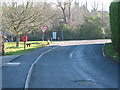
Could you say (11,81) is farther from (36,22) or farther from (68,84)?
(36,22)

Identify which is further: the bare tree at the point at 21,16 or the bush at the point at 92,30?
the bush at the point at 92,30

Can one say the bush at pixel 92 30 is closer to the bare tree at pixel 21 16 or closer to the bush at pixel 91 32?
the bush at pixel 91 32

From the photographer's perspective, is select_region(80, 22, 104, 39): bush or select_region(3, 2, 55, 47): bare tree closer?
select_region(3, 2, 55, 47): bare tree

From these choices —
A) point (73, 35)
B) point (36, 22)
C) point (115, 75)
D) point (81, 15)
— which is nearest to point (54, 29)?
point (73, 35)

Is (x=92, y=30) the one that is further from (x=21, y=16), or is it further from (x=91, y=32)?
(x=21, y=16)

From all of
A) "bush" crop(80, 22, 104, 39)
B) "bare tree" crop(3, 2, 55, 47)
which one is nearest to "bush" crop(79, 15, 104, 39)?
"bush" crop(80, 22, 104, 39)

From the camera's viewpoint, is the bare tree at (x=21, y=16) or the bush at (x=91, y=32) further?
the bush at (x=91, y=32)

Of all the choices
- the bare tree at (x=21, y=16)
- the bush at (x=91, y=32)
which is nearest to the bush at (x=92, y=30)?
the bush at (x=91, y=32)

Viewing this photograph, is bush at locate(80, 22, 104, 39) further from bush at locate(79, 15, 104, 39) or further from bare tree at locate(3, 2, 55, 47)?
bare tree at locate(3, 2, 55, 47)

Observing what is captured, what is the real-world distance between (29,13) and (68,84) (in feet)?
88.0

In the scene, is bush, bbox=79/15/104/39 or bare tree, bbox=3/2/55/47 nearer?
bare tree, bbox=3/2/55/47

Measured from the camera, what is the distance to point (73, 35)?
61875 millimetres

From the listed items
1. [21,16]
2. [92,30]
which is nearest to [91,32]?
[92,30]

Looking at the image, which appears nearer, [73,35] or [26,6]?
[26,6]
